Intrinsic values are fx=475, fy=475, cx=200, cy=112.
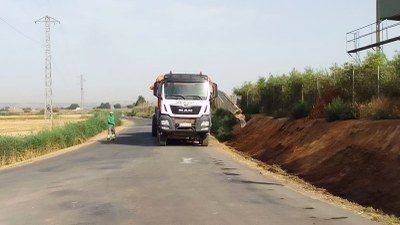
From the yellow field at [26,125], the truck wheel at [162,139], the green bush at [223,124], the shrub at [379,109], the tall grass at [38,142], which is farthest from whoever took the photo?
the yellow field at [26,125]

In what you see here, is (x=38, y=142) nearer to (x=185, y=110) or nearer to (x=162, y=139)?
(x=162, y=139)

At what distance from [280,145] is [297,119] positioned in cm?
347

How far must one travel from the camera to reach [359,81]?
68.8 feet

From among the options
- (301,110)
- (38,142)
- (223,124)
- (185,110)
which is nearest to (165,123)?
(185,110)

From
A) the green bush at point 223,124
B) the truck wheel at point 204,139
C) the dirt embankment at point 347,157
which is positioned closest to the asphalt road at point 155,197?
the dirt embankment at point 347,157

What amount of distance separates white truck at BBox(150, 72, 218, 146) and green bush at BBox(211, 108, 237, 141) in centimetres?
892

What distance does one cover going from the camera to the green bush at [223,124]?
108 ft

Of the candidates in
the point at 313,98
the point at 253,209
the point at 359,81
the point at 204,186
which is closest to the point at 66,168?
the point at 204,186

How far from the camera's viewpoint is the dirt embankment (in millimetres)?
11617

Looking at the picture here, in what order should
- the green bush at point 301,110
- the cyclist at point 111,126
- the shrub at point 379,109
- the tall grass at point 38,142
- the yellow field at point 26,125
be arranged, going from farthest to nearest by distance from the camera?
the yellow field at point 26,125 → the cyclist at point 111,126 → the green bush at point 301,110 → the tall grass at point 38,142 → the shrub at point 379,109

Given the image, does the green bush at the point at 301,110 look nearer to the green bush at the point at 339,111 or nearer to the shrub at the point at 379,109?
the green bush at the point at 339,111

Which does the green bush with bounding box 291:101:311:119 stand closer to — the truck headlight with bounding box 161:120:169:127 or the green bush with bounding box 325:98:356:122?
the green bush with bounding box 325:98:356:122

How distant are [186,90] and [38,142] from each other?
8317mm

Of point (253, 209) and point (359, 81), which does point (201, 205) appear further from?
point (359, 81)
